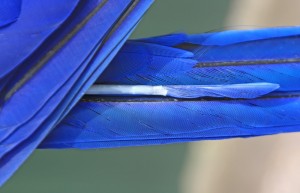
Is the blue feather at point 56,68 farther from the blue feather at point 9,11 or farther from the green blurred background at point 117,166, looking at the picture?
the green blurred background at point 117,166

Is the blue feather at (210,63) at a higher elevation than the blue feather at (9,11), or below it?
higher

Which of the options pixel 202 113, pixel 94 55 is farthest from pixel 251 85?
pixel 94 55

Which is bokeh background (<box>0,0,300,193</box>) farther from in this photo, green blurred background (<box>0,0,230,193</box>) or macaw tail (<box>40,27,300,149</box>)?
macaw tail (<box>40,27,300,149</box>)

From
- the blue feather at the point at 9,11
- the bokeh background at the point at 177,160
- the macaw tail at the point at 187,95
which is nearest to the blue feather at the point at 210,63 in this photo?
the macaw tail at the point at 187,95

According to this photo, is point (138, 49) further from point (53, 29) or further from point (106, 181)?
point (106, 181)

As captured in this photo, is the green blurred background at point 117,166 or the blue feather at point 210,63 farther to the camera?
the green blurred background at point 117,166

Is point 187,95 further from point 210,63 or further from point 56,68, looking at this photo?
point 56,68
